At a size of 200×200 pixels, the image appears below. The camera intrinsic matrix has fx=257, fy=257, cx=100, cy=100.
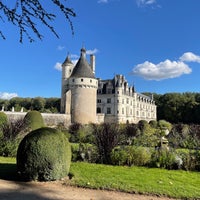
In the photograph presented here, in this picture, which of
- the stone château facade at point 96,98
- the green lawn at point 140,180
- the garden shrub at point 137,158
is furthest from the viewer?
the stone château facade at point 96,98

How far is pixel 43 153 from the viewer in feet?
18.3

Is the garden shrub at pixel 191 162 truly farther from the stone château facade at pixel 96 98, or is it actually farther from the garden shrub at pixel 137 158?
the stone château facade at pixel 96 98

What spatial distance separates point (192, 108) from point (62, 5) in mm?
54527

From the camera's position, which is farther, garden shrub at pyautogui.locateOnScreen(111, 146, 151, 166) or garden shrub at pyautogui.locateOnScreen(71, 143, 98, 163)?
garden shrub at pyautogui.locateOnScreen(71, 143, 98, 163)

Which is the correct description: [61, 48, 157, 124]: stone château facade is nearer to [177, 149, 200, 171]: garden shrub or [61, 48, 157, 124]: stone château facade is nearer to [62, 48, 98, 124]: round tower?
[62, 48, 98, 124]: round tower

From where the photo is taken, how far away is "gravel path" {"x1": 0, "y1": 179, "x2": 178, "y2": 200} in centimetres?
445

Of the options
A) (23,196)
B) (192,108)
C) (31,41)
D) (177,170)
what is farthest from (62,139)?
(192,108)

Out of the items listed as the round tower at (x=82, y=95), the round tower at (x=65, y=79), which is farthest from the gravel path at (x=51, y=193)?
the round tower at (x=65, y=79)

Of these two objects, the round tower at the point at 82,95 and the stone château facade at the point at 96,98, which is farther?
the stone château facade at the point at 96,98

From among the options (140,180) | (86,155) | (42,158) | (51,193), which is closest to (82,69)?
(86,155)

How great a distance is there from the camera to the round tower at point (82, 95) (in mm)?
30266

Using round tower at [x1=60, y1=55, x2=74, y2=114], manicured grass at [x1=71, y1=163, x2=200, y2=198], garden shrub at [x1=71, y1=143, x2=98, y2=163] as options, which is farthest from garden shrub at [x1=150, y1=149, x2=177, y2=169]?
round tower at [x1=60, y1=55, x2=74, y2=114]

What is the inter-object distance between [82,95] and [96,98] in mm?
9519

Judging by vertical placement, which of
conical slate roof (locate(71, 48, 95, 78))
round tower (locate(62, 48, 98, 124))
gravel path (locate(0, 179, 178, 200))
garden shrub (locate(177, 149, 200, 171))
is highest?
conical slate roof (locate(71, 48, 95, 78))
